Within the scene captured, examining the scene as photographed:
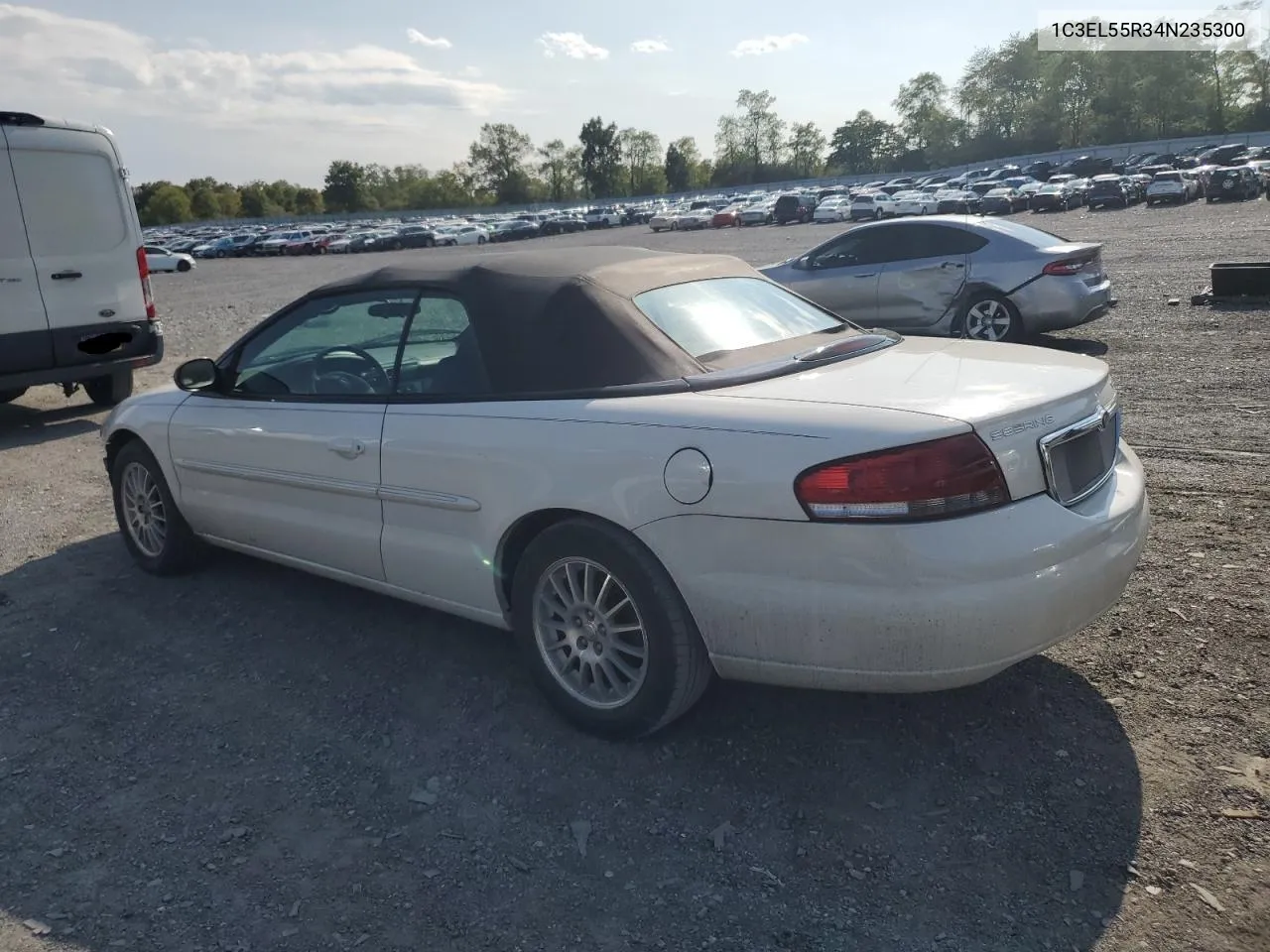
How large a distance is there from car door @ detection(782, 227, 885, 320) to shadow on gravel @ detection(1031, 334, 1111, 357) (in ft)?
6.05

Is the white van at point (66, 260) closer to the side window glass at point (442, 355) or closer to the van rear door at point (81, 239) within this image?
the van rear door at point (81, 239)

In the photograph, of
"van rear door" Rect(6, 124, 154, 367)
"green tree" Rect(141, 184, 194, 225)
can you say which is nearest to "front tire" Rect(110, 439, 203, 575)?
"van rear door" Rect(6, 124, 154, 367)

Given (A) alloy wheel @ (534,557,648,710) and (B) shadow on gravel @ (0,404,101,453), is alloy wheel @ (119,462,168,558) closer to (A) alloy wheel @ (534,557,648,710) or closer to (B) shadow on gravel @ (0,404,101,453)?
(A) alloy wheel @ (534,557,648,710)

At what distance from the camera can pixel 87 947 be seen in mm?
2633

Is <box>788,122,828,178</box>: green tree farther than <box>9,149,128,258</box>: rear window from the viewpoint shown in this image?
Yes

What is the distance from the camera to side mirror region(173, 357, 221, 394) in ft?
15.8

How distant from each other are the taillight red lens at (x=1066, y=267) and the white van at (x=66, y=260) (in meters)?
8.78

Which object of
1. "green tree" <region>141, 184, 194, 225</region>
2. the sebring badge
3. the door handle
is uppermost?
"green tree" <region>141, 184, 194, 225</region>

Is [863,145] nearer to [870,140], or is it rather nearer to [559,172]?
[870,140]

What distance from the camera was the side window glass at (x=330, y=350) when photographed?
4145 millimetres

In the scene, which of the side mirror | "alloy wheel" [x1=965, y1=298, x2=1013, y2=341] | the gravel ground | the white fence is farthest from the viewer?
the white fence

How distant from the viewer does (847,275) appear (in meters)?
11.3

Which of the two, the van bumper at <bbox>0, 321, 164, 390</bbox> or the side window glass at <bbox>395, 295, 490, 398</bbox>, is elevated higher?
the side window glass at <bbox>395, 295, 490, 398</bbox>

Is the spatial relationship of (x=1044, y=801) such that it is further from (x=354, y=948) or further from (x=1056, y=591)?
(x=354, y=948)
